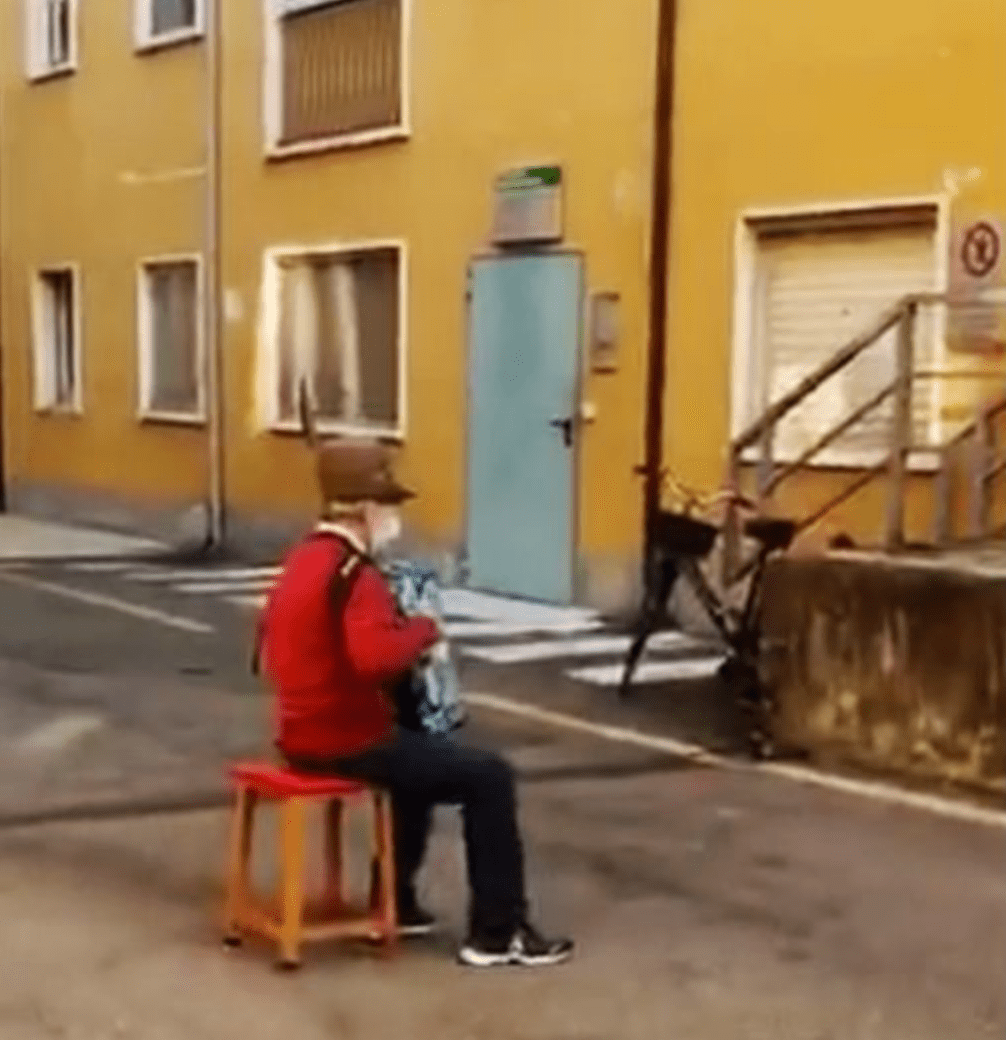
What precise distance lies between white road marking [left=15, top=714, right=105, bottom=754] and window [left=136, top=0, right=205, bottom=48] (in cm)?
979

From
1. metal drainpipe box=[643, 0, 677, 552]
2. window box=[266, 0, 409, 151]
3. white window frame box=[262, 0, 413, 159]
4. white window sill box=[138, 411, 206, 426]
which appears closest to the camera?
metal drainpipe box=[643, 0, 677, 552]

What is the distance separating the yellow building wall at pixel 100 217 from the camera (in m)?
19.6

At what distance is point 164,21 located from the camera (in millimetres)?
19875

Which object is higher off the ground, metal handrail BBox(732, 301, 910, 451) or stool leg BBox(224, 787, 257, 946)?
metal handrail BBox(732, 301, 910, 451)

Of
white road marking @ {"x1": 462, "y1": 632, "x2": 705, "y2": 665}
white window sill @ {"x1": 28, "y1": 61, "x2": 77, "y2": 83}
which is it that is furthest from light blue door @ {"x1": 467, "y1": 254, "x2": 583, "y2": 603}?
white window sill @ {"x1": 28, "y1": 61, "x2": 77, "y2": 83}

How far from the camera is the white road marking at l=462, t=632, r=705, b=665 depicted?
42.1ft

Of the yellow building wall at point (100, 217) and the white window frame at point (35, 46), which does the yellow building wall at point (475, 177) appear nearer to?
the yellow building wall at point (100, 217)

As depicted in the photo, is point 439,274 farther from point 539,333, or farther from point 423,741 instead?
point 423,741

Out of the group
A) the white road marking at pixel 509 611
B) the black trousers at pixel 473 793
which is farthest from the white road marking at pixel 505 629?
the black trousers at pixel 473 793

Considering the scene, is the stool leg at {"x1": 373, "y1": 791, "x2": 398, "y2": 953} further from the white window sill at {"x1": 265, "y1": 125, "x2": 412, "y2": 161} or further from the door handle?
the white window sill at {"x1": 265, "y1": 125, "x2": 412, "y2": 161}

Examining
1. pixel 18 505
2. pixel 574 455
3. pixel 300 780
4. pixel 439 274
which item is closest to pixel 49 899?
pixel 300 780

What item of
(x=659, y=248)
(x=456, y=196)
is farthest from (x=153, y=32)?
(x=659, y=248)

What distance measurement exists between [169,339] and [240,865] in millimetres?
13839

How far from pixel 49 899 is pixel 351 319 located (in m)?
10.4
